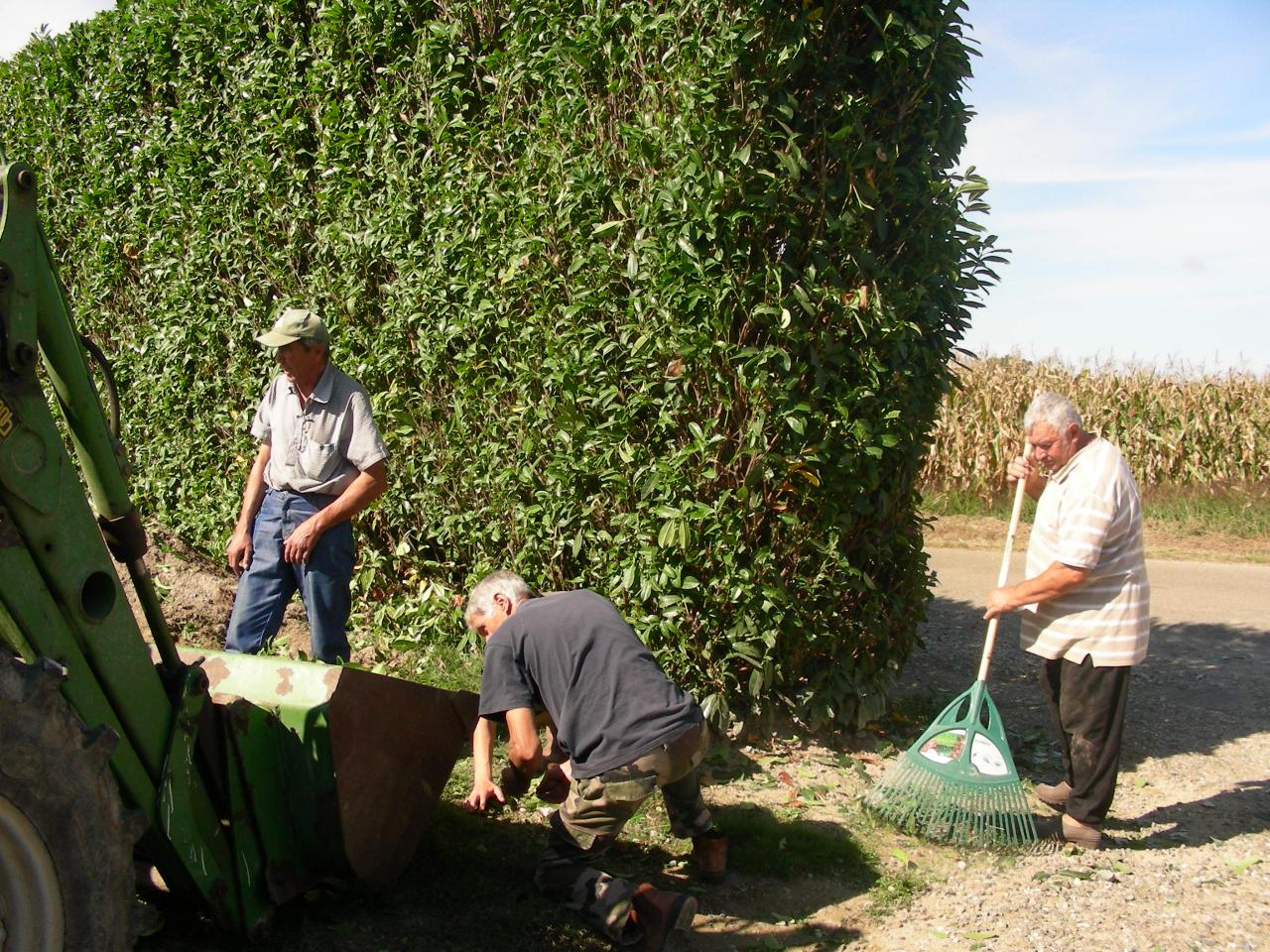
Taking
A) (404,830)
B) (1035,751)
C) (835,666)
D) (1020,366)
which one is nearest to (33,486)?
(404,830)

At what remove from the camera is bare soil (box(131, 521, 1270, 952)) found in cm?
413

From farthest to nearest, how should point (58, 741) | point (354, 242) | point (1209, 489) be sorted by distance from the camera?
point (1209, 489), point (354, 242), point (58, 741)

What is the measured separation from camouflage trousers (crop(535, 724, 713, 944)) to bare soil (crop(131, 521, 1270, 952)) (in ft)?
0.82

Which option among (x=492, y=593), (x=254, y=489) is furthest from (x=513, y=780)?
(x=254, y=489)

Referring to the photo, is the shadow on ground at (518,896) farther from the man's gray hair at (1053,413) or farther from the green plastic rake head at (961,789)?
the man's gray hair at (1053,413)

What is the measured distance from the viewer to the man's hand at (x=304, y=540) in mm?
5137

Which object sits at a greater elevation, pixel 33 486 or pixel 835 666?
pixel 33 486

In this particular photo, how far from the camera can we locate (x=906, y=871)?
476 cm

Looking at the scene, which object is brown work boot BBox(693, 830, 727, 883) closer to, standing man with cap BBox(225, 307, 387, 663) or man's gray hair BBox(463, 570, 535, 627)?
man's gray hair BBox(463, 570, 535, 627)

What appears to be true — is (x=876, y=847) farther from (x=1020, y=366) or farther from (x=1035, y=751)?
(x=1020, y=366)

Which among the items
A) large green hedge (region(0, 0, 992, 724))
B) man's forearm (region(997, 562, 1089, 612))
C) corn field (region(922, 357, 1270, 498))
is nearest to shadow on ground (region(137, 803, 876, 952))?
large green hedge (region(0, 0, 992, 724))

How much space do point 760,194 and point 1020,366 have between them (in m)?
12.4

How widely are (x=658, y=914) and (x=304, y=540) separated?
2.33m

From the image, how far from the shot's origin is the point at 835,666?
5.74 metres
